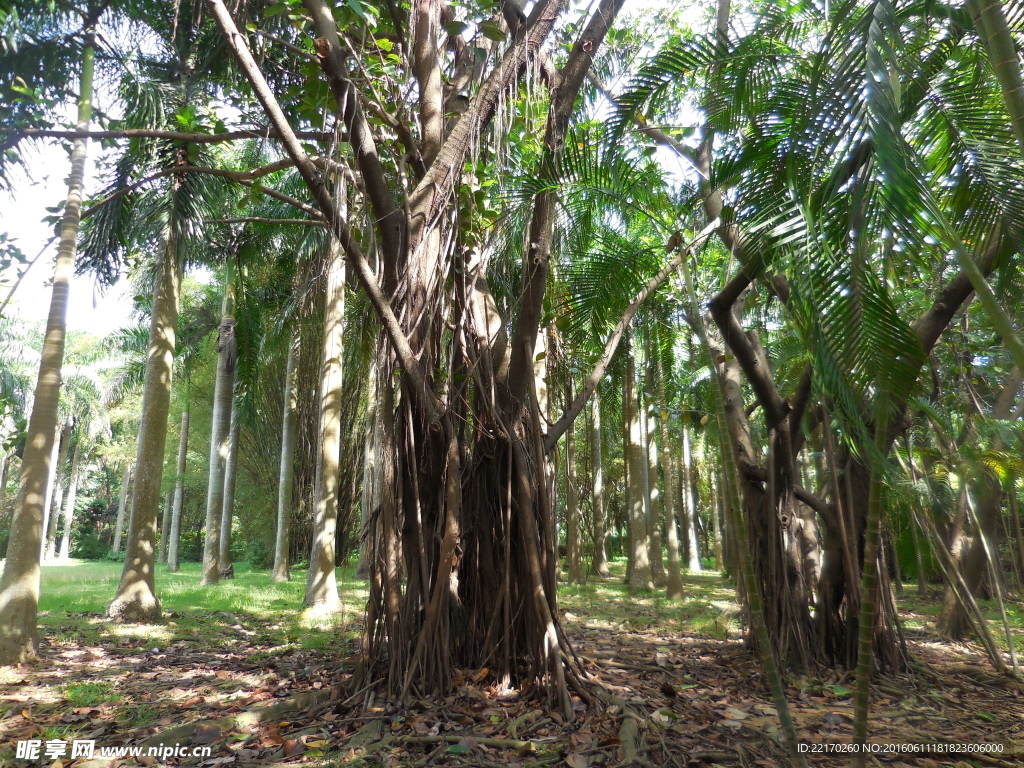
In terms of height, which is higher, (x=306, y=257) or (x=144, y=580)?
(x=306, y=257)

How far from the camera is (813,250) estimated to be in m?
2.37

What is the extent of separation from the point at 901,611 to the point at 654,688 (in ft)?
25.6

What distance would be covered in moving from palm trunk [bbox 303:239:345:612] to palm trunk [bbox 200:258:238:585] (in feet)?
11.5

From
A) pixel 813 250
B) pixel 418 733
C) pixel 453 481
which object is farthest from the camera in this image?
pixel 453 481

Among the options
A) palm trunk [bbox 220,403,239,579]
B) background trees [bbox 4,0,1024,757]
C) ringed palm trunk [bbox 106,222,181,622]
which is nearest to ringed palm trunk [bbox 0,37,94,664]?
background trees [bbox 4,0,1024,757]

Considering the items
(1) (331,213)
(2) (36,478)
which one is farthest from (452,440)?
(2) (36,478)

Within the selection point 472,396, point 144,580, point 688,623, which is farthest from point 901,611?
point 144,580

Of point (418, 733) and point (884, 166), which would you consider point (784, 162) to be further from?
point (418, 733)

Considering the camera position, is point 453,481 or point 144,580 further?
point 144,580

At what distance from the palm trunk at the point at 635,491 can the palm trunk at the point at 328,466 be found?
4.89 metres

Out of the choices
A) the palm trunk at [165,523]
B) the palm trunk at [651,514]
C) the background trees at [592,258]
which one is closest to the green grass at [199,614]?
the background trees at [592,258]

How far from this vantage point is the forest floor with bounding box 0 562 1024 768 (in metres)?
2.89

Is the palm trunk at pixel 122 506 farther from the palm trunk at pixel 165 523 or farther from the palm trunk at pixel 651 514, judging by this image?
the palm trunk at pixel 651 514

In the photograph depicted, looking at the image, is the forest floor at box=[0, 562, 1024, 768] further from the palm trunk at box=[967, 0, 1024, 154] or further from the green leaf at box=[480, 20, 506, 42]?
the green leaf at box=[480, 20, 506, 42]
